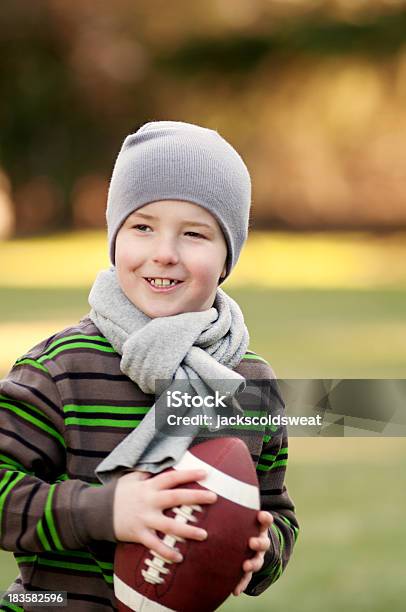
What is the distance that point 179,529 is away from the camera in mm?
2320

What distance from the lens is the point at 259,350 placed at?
32.9 ft

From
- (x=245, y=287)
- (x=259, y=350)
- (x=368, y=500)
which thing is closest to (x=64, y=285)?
(x=245, y=287)

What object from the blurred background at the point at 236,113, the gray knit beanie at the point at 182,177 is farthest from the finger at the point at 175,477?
the blurred background at the point at 236,113

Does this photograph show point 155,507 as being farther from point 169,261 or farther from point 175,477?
point 169,261

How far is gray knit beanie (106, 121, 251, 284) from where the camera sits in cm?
256

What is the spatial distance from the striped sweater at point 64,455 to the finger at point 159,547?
0.08 meters

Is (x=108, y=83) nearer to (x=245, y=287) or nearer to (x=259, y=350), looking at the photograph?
(x=245, y=287)

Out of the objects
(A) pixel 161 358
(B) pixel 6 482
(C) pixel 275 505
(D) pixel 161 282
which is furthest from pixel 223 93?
(B) pixel 6 482

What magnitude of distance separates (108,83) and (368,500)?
26.9 m

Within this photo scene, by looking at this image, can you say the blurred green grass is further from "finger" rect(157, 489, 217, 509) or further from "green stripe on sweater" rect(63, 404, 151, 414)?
"finger" rect(157, 489, 217, 509)

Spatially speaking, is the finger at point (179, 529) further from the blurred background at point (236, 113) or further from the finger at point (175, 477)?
the blurred background at point (236, 113)

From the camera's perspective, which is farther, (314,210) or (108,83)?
(108,83)

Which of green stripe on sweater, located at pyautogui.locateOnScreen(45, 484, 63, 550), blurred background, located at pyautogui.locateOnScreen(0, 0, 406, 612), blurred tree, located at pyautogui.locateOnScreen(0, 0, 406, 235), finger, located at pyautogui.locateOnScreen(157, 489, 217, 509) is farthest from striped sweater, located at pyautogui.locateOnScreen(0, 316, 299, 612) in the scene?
blurred tree, located at pyautogui.locateOnScreen(0, 0, 406, 235)

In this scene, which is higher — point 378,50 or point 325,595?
point 378,50
